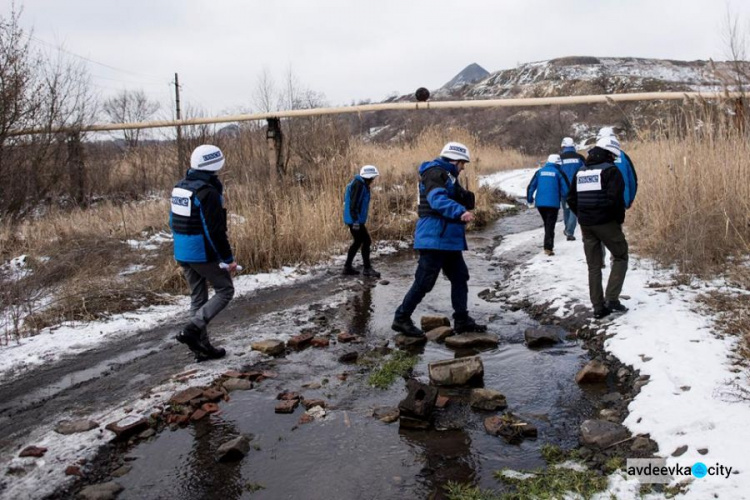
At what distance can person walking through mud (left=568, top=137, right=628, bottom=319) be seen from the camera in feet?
18.4

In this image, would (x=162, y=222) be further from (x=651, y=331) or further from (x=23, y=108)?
(x=651, y=331)

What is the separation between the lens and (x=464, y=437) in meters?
3.82

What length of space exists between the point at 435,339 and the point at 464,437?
7.27 feet

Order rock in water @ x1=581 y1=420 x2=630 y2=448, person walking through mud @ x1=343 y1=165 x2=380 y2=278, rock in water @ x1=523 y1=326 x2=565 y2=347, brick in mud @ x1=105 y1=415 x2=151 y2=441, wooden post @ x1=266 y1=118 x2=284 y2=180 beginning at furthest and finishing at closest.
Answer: wooden post @ x1=266 y1=118 x2=284 y2=180 < person walking through mud @ x1=343 y1=165 x2=380 y2=278 < rock in water @ x1=523 y1=326 x2=565 y2=347 < brick in mud @ x1=105 y1=415 x2=151 y2=441 < rock in water @ x1=581 y1=420 x2=630 y2=448

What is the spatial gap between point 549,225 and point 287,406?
6.96 metres

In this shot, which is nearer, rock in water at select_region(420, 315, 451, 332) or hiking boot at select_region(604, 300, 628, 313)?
hiking boot at select_region(604, 300, 628, 313)

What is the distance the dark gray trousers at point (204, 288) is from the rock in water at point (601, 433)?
3.51 m

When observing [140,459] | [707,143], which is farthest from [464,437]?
[707,143]

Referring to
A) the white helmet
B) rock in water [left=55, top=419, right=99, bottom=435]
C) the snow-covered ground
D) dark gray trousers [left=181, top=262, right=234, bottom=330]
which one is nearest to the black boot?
dark gray trousers [left=181, top=262, right=234, bottom=330]

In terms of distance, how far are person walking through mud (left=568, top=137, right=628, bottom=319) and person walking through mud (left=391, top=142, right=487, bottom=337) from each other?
1.24 metres

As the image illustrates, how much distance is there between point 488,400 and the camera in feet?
14.1

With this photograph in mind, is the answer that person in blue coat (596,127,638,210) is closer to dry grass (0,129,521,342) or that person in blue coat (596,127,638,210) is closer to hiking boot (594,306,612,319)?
hiking boot (594,306,612,319)

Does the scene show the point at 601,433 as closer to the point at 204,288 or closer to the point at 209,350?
the point at 209,350

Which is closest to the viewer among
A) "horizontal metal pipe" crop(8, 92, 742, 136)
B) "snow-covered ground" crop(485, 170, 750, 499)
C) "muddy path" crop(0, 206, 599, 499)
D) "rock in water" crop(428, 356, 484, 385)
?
"snow-covered ground" crop(485, 170, 750, 499)
